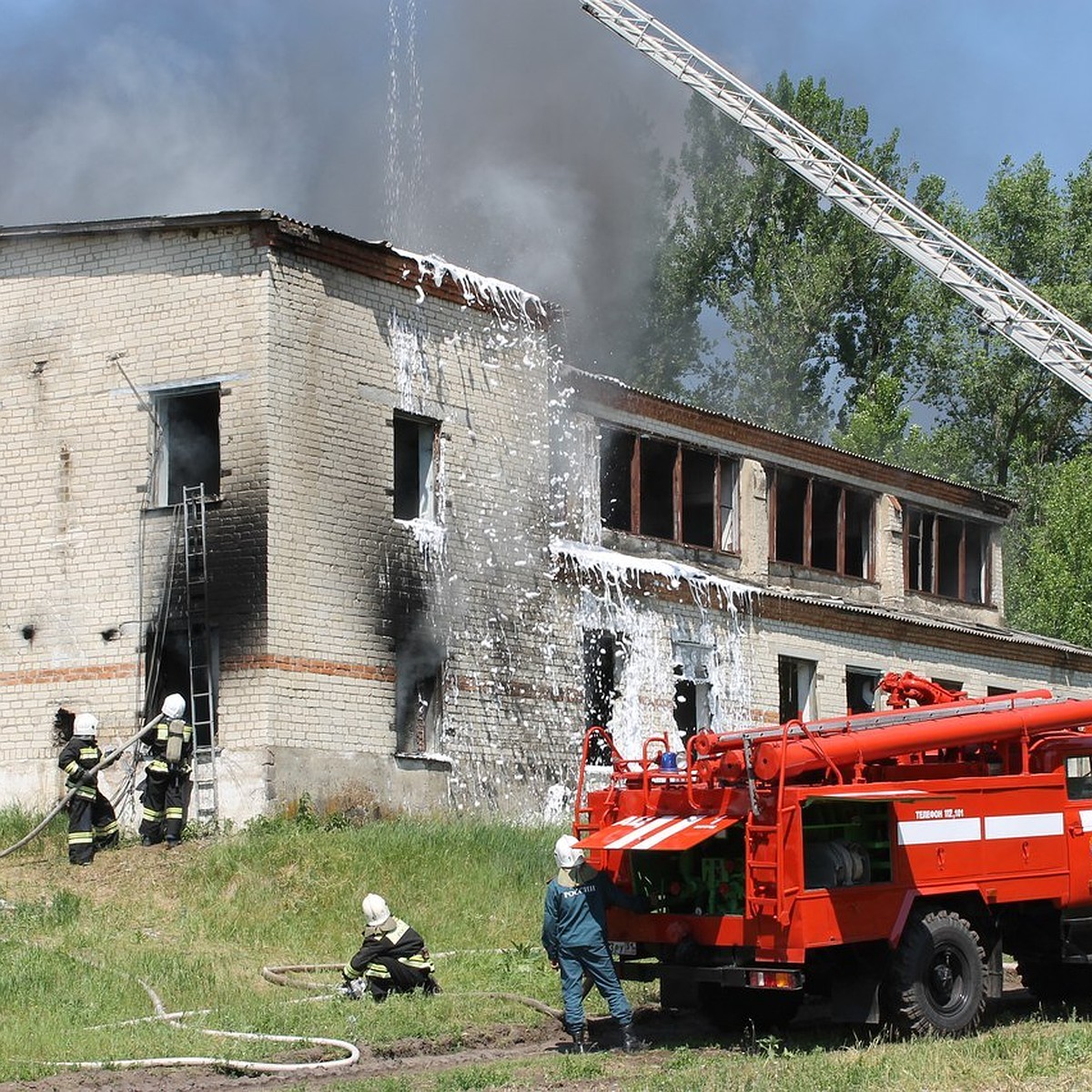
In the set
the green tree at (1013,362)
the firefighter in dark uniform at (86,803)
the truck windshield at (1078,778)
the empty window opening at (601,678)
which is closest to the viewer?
the truck windshield at (1078,778)

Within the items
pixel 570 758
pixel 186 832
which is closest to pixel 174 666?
pixel 186 832

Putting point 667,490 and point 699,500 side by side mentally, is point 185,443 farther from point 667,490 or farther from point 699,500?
point 699,500

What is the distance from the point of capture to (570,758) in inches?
862

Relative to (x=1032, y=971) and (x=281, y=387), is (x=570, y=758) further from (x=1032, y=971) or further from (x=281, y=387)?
(x=1032, y=971)

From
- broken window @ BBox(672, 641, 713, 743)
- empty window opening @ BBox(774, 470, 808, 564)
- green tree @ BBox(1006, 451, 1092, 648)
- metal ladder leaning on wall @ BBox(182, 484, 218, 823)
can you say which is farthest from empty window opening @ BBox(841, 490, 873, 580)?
metal ladder leaning on wall @ BBox(182, 484, 218, 823)

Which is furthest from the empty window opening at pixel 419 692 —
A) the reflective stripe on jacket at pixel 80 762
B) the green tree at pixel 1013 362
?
the green tree at pixel 1013 362

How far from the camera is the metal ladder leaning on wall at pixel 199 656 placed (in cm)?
1862

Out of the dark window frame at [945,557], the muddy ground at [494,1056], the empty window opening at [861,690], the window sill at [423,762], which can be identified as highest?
the dark window frame at [945,557]

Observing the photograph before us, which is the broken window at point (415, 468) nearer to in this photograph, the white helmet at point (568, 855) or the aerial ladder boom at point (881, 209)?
the white helmet at point (568, 855)

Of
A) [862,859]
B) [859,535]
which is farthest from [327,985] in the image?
[859,535]

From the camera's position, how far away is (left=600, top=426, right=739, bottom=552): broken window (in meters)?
24.3

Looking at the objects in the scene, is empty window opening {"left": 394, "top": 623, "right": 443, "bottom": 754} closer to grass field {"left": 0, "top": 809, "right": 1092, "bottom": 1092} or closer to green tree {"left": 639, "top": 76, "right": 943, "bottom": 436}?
grass field {"left": 0, "top": 809, "right": 1092, "bottom": 1092}

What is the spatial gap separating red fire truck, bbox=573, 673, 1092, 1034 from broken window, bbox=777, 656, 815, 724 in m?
13.6

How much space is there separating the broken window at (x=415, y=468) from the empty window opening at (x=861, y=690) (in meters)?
9.50
